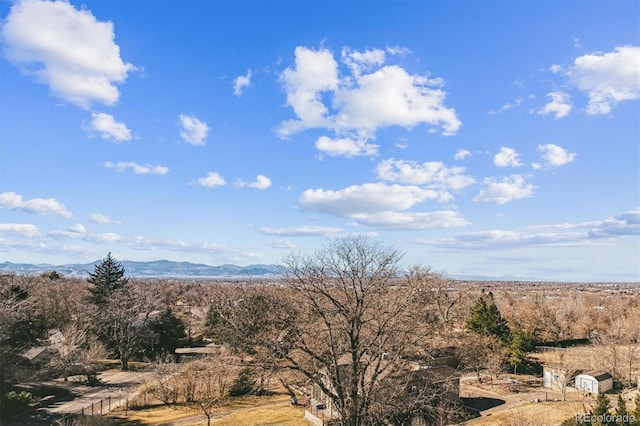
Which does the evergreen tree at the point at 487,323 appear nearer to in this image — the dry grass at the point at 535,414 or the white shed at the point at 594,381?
the white shed at the point at 594,381

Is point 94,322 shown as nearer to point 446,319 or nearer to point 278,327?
point 278,327

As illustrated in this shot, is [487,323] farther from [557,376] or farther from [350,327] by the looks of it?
[350,327]

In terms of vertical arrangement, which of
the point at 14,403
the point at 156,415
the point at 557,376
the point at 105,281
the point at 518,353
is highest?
the point at 105,281

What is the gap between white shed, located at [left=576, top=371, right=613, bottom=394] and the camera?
37969 mm

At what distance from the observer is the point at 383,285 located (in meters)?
22.7

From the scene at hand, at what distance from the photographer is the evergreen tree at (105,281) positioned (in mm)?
55625

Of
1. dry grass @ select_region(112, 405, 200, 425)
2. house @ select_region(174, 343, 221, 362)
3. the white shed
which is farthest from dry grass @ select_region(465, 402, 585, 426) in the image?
house @ select_region(174, 343, 221, 362)

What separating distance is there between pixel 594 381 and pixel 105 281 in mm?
59284

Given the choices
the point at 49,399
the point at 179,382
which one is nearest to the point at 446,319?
the point at 179,382

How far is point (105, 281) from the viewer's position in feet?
191

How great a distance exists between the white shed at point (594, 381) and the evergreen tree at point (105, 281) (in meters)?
54.5

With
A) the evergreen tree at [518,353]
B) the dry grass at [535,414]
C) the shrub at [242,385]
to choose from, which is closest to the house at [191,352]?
the shrub at [242,385]

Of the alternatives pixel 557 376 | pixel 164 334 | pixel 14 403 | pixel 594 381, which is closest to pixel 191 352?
pixel 164 334

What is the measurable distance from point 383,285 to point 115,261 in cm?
5164
